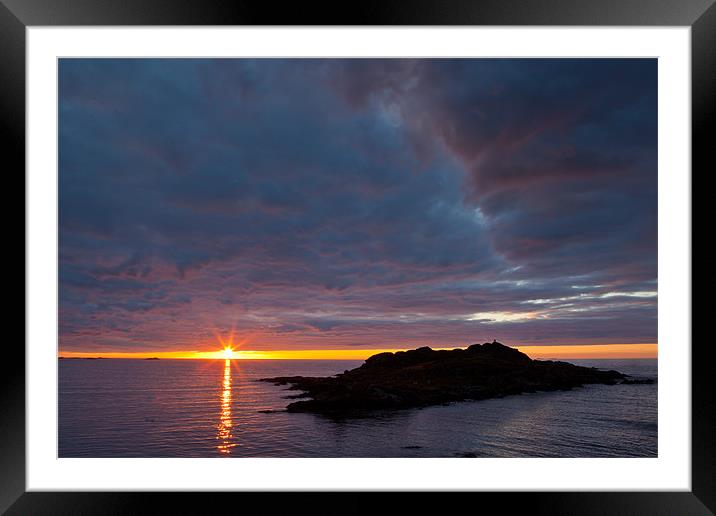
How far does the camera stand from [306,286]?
36125 mm

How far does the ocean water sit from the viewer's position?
13.0m

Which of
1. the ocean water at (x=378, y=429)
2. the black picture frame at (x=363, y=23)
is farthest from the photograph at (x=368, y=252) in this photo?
the black picture frame at (x=363, y=23)

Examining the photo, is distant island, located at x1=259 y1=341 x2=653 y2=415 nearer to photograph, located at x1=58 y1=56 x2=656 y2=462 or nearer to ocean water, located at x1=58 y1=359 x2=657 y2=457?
A: photograph, located at x1=58 y1=56 x2=656 y2=462

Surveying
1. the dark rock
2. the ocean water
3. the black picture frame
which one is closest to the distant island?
the dark rock

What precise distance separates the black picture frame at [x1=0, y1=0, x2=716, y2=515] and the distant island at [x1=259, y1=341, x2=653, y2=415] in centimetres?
1544

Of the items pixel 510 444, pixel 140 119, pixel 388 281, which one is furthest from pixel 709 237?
pixel 140 119

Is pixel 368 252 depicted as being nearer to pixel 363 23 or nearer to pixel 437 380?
pixel 437 380

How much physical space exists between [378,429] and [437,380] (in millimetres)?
8286

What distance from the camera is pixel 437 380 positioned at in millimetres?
21953

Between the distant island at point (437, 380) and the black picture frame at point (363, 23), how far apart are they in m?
15.4

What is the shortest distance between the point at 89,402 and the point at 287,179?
17.0 m

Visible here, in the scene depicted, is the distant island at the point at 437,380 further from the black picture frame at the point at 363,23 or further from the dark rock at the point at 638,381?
the black picture frame at the point at 363,23

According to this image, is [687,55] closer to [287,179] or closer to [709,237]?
[709,237]

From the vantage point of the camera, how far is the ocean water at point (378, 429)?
13023 mm
